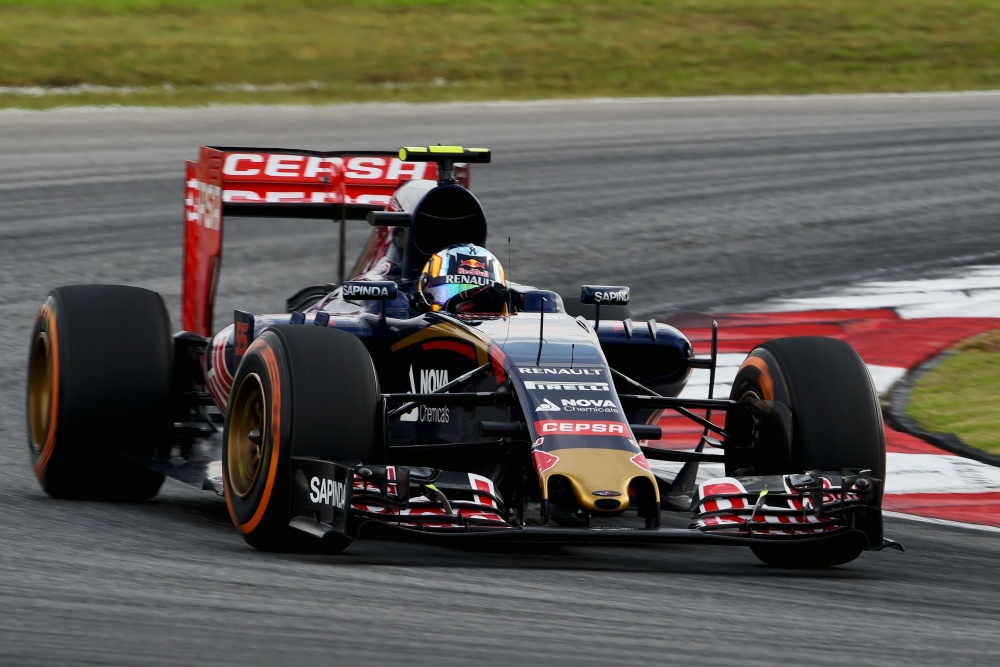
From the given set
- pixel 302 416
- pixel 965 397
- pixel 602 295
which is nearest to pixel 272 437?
pixel 302 416

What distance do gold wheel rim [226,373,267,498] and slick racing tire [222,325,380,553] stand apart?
128 mm

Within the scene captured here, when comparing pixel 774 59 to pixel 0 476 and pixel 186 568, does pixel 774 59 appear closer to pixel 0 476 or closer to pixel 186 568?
pixel 0 476

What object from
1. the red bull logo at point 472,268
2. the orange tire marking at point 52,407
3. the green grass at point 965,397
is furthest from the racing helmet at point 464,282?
the green grass at point 965,397

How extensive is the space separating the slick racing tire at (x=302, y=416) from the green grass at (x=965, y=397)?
4554 millimetres

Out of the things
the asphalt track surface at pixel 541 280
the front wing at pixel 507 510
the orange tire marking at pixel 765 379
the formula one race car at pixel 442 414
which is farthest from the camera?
the orange tire marking at pixel 765 379

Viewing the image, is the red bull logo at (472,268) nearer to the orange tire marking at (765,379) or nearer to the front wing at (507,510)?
the orange tire marking at (765,379)

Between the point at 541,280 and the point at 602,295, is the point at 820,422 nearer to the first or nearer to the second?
the point at 602,295

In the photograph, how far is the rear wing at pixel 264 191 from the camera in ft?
30.4

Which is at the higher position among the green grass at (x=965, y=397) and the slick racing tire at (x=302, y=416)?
the green grass at (x=965, y=397)

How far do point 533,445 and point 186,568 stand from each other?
1.33 metres

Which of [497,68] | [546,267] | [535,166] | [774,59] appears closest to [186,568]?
[546,267]

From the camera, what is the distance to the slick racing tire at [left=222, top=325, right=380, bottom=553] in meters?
6.29

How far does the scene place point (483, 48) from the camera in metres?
27.0

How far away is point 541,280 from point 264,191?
20.3 feet
